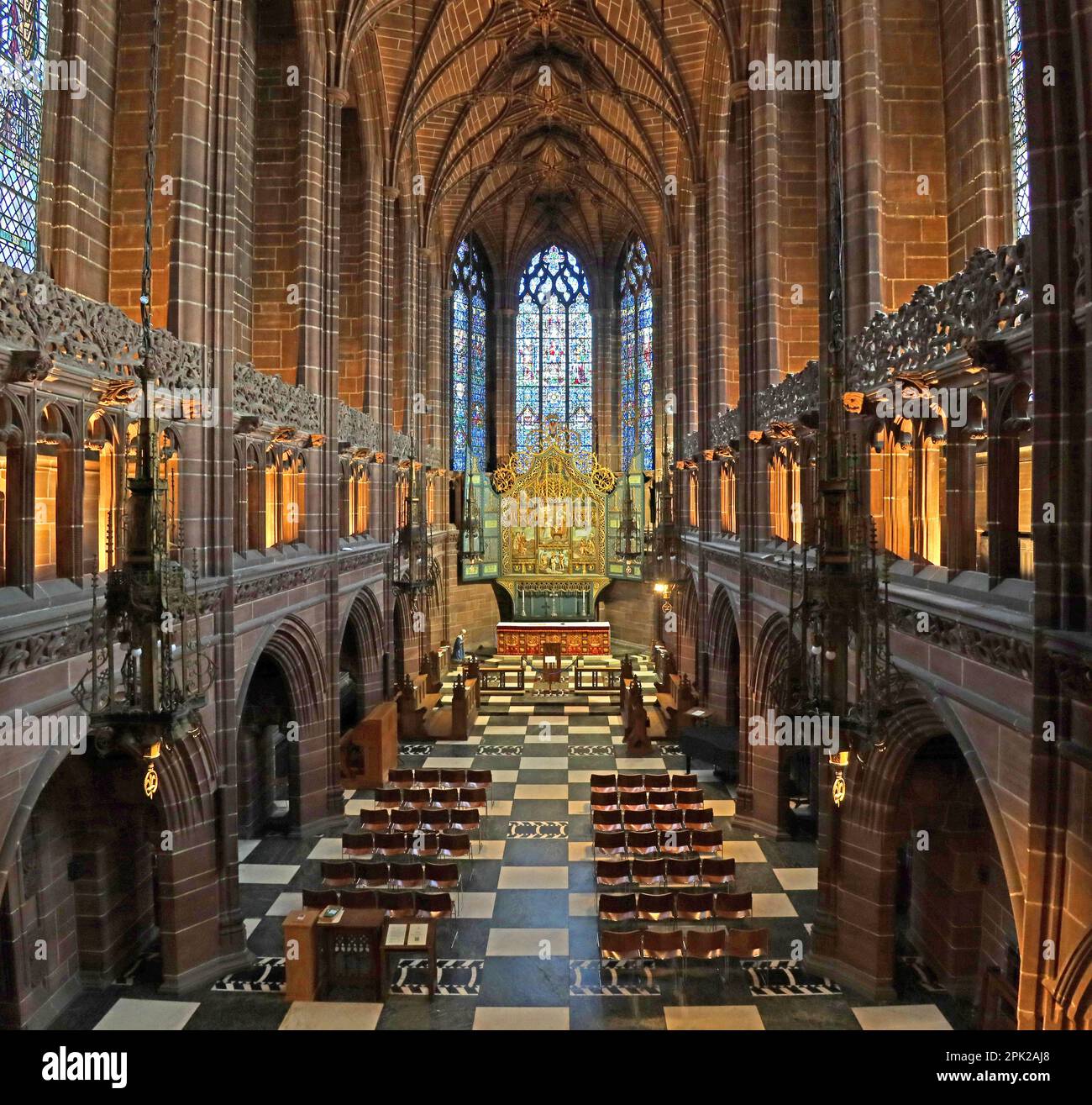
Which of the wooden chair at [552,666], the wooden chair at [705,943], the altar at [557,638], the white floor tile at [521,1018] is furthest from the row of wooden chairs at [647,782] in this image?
the altar at [557,638]

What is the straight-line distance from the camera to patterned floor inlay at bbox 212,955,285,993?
10867 millimetres

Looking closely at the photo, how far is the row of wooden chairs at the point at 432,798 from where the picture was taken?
49.7 feet

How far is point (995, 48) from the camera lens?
1023cm

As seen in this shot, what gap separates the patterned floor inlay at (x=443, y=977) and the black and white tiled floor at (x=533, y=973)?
2 centimetres

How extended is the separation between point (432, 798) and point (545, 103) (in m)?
22.8

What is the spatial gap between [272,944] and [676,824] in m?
6.50

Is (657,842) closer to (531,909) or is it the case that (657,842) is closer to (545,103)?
(531,909)

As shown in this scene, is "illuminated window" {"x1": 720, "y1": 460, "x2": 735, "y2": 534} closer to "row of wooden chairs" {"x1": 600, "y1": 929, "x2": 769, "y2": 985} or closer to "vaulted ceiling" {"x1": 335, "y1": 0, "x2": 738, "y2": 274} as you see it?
"vaulted ceiling" {"x1": 335, "y1": 0, "x2": 738, "y2": 274}

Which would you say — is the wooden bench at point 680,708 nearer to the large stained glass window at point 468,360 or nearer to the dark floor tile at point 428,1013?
the dark floor tile at point 428,1013

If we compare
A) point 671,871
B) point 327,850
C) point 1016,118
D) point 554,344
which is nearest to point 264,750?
point 327,850

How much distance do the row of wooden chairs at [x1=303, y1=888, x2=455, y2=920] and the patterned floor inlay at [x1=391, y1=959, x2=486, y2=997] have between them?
61 centimetres

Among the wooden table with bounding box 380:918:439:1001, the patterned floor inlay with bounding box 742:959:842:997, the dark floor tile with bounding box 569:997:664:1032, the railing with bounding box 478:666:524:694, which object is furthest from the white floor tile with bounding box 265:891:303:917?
the railing with bounding box 478:666:524:694

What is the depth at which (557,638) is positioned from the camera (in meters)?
31.0

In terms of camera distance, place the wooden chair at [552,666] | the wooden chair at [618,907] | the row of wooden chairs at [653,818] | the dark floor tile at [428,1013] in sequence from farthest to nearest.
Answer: the wooden chair at [552,666] < the row of wooden chairs at [653,818] < the wooden chair at [618,907] < the dark floor tile at [428,1013]
